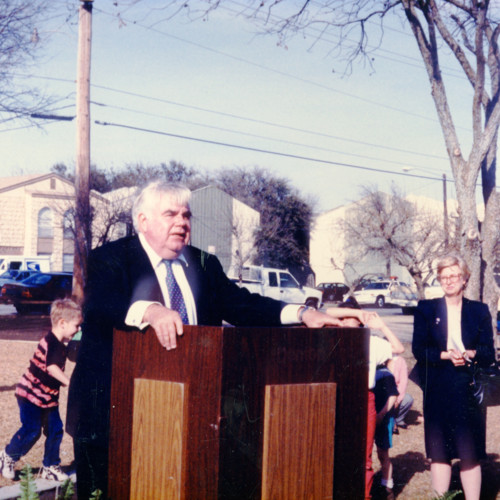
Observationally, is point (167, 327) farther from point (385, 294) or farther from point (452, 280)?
point (385, 294)

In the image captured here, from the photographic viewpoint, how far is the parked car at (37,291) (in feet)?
87.6

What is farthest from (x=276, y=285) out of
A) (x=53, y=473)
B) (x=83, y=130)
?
(x=53, y=473)

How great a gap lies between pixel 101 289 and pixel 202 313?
0.38 m

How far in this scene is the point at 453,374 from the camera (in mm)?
4859

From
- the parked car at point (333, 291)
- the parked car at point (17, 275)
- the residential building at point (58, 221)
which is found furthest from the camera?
the residential building at point (58, 221)

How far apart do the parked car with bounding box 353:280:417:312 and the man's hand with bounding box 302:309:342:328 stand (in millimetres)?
36078

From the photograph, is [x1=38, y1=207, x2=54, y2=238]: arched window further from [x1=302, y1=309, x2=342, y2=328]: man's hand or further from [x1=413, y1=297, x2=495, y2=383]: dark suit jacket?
[x1=302, y1=309, x2=342, y2=328]: man's hand

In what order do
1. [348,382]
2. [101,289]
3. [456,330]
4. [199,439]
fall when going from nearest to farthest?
[199,439] < [348,382] < [101,289] < [456,330]

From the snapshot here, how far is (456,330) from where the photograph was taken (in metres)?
4.94

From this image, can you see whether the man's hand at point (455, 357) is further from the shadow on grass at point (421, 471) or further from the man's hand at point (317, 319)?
the man's hand at point (317, 319)

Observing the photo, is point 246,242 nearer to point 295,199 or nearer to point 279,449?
point 295,199

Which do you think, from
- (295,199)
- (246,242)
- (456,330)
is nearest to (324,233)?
(295,199)

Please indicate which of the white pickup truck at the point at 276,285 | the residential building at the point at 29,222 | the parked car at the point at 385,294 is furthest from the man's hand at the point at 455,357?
the residential building at the point at 29,222

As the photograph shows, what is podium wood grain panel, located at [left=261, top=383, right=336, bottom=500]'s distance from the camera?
172 cm
